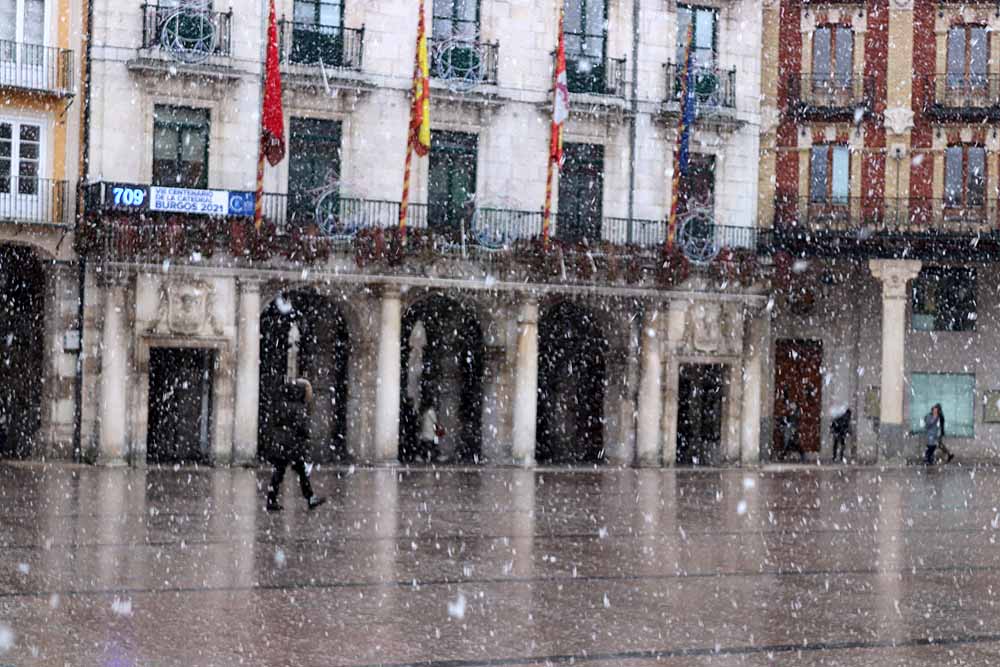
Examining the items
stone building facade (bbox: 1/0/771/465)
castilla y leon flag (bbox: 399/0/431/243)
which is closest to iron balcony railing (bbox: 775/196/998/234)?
stone building facade (bbox: 1/0/771/465)

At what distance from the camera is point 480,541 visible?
1680cm

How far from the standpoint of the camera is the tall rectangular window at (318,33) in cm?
3462

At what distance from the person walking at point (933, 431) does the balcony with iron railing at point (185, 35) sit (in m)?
17.6

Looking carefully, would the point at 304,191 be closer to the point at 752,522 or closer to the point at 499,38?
the point at 499,38

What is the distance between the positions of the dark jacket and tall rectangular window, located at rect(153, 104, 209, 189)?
14.5 m

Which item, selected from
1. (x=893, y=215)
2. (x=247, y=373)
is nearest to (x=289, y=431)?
(x=247, y=373)

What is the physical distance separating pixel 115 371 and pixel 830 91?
59.1 feet

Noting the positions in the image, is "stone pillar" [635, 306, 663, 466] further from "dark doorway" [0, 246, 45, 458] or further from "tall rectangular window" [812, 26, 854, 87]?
"dark doorway" [0, 246, 45, 458]

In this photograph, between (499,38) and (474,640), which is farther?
(499,38)

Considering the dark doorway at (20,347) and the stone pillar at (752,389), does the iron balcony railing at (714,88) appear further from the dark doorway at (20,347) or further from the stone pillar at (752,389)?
→ the dark doorway at (20,347)

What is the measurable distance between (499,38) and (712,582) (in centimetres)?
2418

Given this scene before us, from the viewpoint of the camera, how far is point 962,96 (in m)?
40.3

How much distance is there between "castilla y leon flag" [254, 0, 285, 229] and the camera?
32250 mm

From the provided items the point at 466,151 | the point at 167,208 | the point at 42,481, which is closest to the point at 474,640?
the point at 42,481
